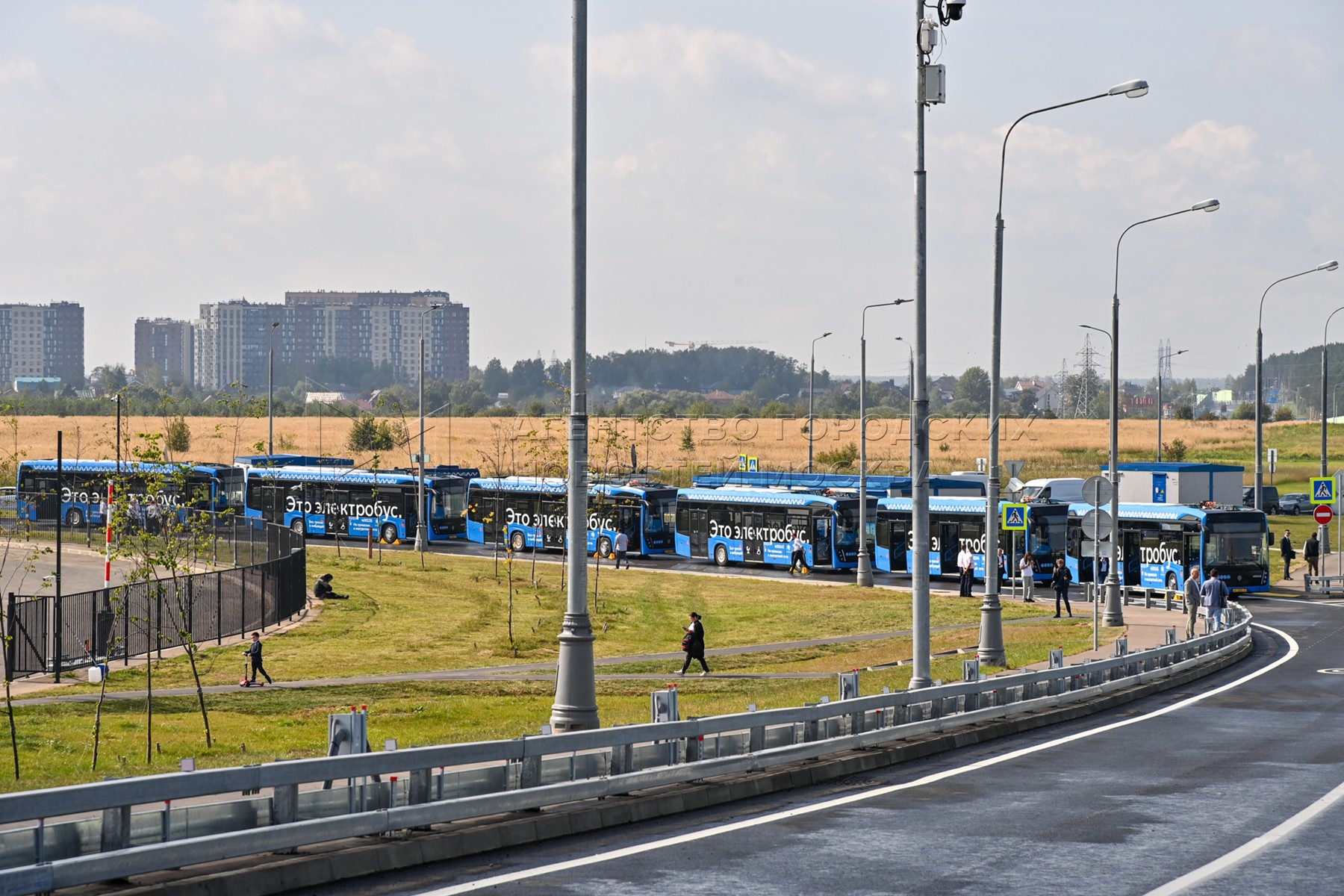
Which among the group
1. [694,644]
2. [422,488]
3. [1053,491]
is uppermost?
[1053,491]

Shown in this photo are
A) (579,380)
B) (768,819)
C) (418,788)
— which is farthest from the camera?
(579,380)

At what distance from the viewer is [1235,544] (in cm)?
4575

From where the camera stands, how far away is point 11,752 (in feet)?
65.4

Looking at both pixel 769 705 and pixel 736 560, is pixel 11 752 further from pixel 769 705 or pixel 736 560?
pixel 736 560

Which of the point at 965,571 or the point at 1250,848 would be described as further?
the point at 965,571

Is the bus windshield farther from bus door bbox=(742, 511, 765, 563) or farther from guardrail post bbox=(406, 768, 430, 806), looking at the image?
guardrail post bbox=(406, 768, 430, 806)

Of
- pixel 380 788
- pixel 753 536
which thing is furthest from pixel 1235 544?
pixel 380 788

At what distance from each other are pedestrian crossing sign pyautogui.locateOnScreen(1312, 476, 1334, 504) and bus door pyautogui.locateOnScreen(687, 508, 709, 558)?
2149 cm

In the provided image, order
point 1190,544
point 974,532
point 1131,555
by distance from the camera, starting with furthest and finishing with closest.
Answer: point 974,532, point 1131,555, point 1190,544

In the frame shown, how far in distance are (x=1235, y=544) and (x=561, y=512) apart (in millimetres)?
25871

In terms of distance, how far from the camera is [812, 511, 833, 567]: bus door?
54.4 metres

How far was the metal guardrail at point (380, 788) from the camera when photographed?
325 inches

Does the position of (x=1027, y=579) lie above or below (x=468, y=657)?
above

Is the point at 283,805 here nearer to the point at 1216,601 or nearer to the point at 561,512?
the point at 1216,601
